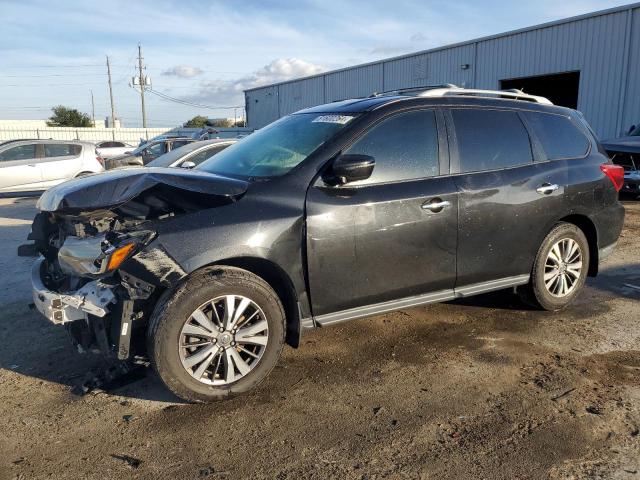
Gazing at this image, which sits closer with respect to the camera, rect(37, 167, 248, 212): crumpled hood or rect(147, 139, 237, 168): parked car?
rect(37, 167, 248, 212): crumpled hood

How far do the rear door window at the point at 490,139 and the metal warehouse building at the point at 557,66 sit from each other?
51.3 ft

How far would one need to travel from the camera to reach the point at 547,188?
14.7ft

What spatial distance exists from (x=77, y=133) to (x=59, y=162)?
28.8 metres

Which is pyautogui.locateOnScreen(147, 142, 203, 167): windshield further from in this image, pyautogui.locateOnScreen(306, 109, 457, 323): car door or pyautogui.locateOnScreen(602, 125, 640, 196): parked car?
pyautogui.locateOnScreen(602, 125, 640, 196): parked car

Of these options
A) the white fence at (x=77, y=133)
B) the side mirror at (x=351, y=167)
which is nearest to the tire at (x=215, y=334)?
the side mirror at (x=351, y=167)

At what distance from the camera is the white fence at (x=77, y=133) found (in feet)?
124

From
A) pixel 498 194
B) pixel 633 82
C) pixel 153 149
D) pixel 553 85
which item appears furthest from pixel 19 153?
pixel 553 85

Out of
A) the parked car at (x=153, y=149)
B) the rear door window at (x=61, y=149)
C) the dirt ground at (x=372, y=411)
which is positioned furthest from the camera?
the rear door window at (x=61, y=149)

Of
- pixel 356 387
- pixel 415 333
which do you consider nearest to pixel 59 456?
pixel 356 387

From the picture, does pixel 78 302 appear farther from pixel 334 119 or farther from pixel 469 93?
pixel 469 93

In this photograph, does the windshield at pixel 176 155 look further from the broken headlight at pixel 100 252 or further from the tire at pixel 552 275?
the tire at pixel 552 275

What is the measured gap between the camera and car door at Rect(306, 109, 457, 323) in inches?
138

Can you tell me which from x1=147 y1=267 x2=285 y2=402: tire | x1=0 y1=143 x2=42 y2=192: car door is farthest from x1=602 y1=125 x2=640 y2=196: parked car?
x1=0 y1=143 x2=42 y2=192: car door

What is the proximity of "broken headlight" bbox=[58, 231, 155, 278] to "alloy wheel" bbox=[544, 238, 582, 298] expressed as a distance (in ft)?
11.3
